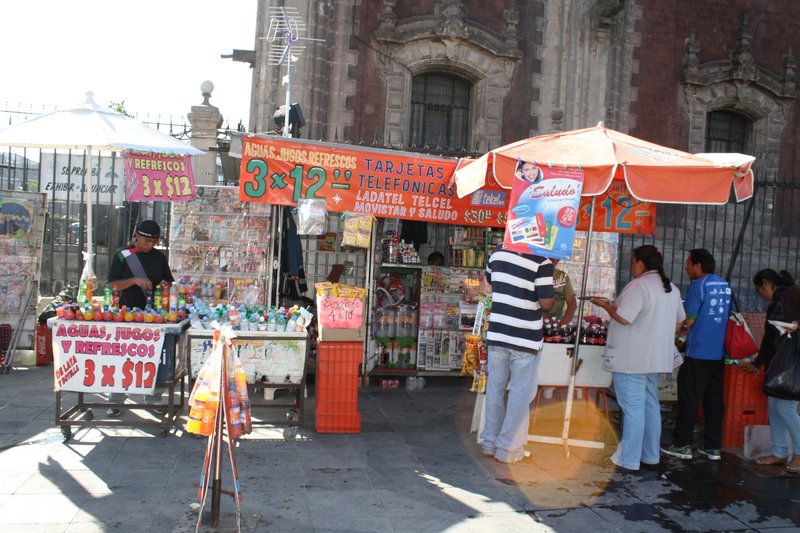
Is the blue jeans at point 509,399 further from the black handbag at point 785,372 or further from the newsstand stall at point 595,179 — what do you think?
the black handbag at point 785,372

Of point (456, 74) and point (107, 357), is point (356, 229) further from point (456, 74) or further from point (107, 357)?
point (456, 74)

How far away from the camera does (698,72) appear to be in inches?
580

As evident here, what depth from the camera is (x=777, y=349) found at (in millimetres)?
6215

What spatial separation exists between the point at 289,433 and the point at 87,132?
3.41 metres

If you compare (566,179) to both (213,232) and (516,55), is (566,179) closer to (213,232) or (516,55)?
(213,232)

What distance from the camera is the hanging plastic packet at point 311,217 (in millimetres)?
7508

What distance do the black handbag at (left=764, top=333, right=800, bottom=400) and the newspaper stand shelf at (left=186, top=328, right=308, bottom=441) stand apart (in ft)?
13.7

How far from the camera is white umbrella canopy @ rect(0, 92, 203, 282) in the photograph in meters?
6.41

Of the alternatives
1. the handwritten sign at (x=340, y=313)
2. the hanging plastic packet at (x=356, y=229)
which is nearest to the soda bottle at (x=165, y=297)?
the handwritten sign at (x=340, y=313)

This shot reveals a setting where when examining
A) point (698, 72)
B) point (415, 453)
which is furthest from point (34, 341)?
point (698, 72)

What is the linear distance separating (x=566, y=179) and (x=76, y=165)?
8767mm

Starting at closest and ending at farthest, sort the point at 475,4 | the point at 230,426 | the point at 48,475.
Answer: the point at 230,426, the point at 48,475, the point at 475,4

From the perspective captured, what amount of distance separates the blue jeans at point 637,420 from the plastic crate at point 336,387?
8.06 feet

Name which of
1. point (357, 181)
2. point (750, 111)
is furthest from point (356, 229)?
point (750, 111)
